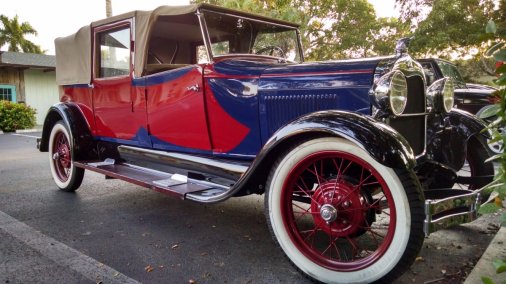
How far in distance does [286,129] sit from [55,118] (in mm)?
3530

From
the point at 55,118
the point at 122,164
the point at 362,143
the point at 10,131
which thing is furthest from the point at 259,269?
the point at 10,131

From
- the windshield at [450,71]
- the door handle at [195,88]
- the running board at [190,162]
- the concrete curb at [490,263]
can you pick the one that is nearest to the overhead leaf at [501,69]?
the concrete curb at [490,263]

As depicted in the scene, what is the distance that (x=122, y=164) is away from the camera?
13.6 ft

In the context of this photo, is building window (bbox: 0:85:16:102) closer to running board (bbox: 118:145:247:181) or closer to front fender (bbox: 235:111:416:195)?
running board (bbox: 118:145:247:181)

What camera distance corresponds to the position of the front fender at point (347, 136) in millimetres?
1984

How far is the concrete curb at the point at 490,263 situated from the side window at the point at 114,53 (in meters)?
3.24

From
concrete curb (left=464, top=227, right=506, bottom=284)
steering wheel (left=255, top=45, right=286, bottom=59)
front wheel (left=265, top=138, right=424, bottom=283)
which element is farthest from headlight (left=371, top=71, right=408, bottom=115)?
steering wheel (left=255, top=45, right=286, bottom=59)

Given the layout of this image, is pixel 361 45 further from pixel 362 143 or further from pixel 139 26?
pixel 362 143

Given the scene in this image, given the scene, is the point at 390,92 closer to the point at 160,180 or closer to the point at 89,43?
the point at 160,180

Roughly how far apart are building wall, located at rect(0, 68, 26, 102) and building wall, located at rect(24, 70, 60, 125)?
0.21m

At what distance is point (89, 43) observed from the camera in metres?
4.27

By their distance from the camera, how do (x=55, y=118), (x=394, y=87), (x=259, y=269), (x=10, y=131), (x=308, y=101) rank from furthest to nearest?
(x=10, y=131)
(x=55, y=118)
(x=308, y=101)
(x=259, y=269)
(x=394, y=87)

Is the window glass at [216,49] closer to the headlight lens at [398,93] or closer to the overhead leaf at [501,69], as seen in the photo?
the headlight lens at [398,93]

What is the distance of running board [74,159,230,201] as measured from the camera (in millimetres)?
2926
